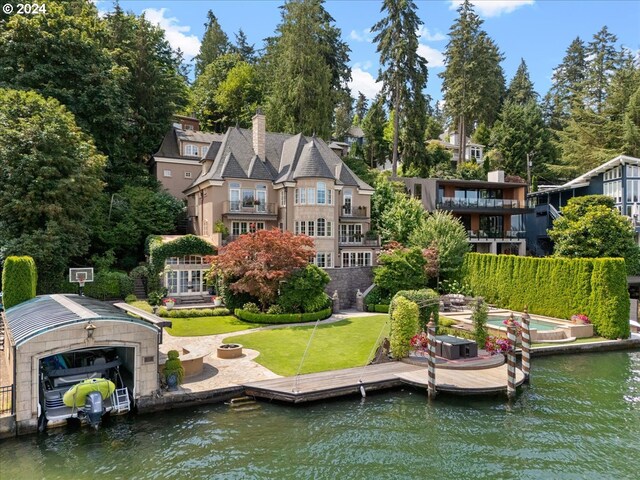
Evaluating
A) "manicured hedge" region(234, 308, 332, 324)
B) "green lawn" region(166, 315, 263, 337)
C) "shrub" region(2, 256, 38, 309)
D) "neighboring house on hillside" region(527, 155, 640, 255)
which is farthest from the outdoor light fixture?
"neighboring house on hillside" region(527, 155, 640, 255)

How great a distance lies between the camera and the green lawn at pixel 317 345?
18016 mm

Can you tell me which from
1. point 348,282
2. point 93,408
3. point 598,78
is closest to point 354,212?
point 348,282

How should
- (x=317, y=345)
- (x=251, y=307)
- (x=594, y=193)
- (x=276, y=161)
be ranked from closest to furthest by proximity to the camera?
(x=317, y=345)
(x=251, y=307)
(x=276, y=161)
(x=594, y=193)

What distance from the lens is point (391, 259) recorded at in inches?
1202

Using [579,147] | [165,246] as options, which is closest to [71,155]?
[165,246]

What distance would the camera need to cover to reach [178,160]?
41.0m

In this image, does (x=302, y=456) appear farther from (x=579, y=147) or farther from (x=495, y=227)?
(x=579, y=147)

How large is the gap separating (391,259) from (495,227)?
20498 millimetres

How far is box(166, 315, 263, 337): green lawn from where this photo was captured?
76.0 ft

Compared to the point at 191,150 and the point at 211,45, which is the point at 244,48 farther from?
the point at 191,150

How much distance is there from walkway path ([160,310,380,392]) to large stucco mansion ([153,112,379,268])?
11.4 meters

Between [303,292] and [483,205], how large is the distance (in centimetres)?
2470

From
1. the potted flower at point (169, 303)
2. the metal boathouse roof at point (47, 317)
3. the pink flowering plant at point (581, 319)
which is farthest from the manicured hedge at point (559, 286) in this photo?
the metal boathouse roof at point (47, 317)

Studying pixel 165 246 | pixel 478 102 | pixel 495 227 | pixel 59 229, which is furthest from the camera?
pixel 478 102
